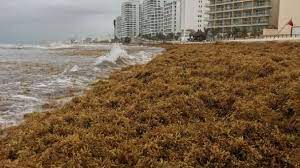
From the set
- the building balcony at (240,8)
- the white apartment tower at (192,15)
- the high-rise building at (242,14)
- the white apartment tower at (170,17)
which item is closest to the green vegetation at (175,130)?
the high-rise building at (242,14)

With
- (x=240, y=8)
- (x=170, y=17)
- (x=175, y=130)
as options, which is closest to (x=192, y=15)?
(x=170, y=17)

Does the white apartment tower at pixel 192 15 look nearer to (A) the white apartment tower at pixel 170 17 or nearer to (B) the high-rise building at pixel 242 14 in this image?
(A) the white apartment tower at pixel 170 17

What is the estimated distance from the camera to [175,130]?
6.72 metres

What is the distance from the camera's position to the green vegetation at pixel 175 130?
5816 millimetres

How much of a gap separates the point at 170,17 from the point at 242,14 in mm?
97268

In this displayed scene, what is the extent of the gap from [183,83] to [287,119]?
12.2 ft

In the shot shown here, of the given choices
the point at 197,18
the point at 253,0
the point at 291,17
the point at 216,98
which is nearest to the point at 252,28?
the point at 253,0

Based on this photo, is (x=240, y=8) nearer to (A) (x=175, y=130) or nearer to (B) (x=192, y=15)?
(B) (x=192, y=15)

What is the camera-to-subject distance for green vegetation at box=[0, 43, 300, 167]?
5.82 metres

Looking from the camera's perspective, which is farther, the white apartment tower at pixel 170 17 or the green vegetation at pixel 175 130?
the white apartment tower at pixel 170 17

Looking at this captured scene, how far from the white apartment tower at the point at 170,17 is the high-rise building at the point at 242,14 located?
76.9m

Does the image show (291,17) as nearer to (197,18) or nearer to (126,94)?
(126,94)

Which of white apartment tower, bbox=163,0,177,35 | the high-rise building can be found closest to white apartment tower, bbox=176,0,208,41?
white apartment tower, bbox=163,0,177,35

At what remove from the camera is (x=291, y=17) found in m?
72.9
